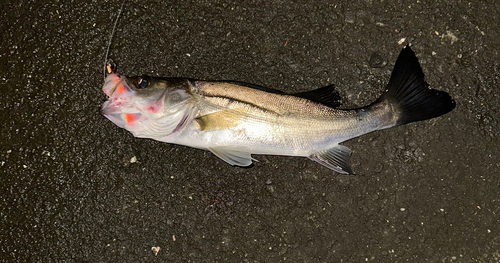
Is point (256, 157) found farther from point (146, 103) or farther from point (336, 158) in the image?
point (146, 103)

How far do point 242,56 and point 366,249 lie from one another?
2310mm

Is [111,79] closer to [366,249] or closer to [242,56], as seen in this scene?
[242,56]

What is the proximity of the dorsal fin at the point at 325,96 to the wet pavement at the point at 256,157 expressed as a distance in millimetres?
286

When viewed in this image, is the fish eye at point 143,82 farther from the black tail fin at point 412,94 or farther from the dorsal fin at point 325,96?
the black tail fin at point 412,94

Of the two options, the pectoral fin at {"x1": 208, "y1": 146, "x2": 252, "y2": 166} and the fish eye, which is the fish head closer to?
the fish eye

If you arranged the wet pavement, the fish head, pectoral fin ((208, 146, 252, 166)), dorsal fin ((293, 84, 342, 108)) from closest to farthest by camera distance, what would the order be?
the fish head
pectoral fin ((208, 146, 252, 166))
dorsal fin ((293, 84, 342, 108))
the wet pavement

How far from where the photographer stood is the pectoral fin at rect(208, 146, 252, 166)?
2.94 m

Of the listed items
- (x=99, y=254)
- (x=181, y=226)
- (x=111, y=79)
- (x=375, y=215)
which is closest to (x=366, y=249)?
(x=375, y=215)

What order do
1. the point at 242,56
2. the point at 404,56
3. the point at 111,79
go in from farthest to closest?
the point at 242,56, the point at 404,56, the point at 111,79

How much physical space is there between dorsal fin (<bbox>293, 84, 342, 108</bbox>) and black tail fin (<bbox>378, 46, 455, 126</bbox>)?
40 centimetres

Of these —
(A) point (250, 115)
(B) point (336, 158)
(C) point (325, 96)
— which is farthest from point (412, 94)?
(A) point (250, 115)

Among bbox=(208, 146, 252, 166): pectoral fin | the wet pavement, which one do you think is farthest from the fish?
the wet pavement

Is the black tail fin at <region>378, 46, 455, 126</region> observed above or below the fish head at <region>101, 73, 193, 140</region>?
below

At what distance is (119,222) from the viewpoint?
3318 mm
